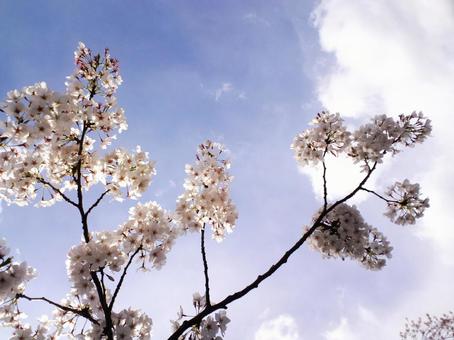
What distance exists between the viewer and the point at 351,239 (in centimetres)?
797

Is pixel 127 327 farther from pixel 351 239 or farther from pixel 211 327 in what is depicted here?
pixel 351 239

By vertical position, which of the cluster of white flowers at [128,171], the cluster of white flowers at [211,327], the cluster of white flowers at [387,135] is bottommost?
the cluster of white flowers at [211,327]

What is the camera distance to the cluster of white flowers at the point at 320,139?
26.0 feet

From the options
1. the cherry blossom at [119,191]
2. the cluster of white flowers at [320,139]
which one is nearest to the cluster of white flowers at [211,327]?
the cherry blossom at [119,191]

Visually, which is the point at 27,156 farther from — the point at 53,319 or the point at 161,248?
the point at 53,319

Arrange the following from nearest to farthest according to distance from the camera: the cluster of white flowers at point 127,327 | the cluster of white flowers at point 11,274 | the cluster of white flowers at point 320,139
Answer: the cluster of white flowers at point 11,274
the cluster of white flowers at point 127,327
the cluster of white flowers at point 320,139

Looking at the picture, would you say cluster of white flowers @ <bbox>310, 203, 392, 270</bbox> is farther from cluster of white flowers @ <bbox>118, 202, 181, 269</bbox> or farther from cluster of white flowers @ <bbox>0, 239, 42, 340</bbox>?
cluster of white flowers @ <bbox>0, 239, 42, 340</bbox>

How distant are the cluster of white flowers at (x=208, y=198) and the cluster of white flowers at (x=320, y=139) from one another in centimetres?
194

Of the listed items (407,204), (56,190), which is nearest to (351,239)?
(407,204)

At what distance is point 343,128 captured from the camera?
7.93m

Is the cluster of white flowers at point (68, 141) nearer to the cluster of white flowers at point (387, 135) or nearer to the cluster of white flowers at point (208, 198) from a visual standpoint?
the cluster of white flowers at point (208, 198)

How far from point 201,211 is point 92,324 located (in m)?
2.86

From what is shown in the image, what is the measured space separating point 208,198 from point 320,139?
9.40 feet

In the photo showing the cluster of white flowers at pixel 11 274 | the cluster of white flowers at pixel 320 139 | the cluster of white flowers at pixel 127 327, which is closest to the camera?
the cluster of white flowers at pixel 11 274
